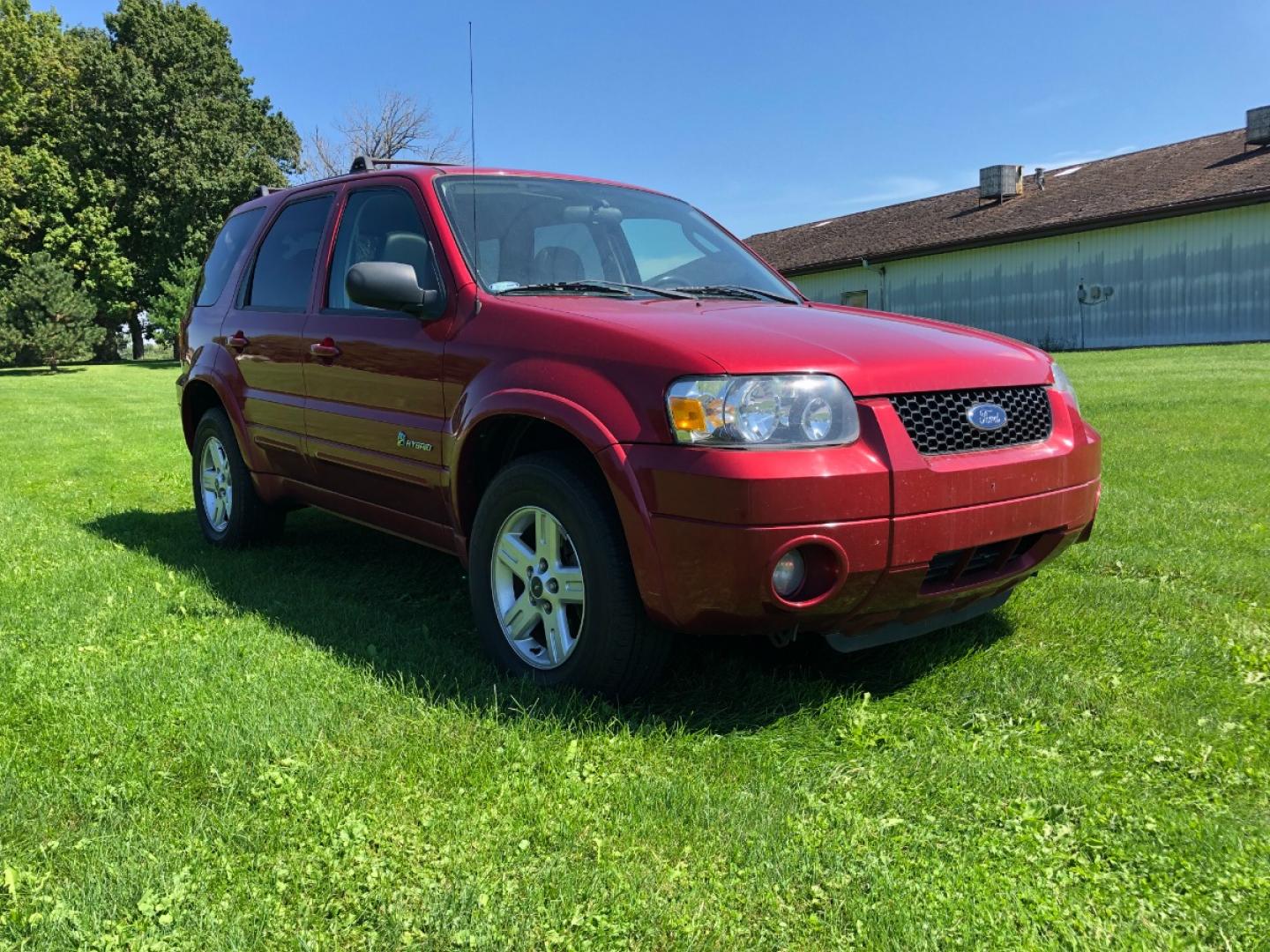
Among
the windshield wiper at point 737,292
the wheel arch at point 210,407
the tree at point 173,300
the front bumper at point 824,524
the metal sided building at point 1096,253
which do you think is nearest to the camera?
the front bumper at point 824,524

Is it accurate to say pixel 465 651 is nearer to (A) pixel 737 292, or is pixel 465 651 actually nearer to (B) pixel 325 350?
(B) pixel 325 350

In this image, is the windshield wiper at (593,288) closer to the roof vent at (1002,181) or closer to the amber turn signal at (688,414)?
the amber turn signal at (688,414)

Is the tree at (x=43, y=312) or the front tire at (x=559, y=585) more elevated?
the tree at (x=43, y=312)

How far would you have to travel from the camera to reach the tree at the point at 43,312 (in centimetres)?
3052

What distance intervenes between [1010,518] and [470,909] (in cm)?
197

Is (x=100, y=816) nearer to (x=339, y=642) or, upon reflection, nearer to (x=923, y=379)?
(x=339, y=642)

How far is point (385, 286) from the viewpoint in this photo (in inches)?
140

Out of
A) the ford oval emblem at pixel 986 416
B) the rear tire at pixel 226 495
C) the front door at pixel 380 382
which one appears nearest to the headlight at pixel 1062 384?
the ford oval emblem at pixel 986 416

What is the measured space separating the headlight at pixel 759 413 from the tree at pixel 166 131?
38.5 meters

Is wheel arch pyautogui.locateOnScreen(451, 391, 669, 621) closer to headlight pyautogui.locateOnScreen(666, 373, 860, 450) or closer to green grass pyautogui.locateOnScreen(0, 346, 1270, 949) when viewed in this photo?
headlight pyautogui.locateOnScreen(666, 373, 860, 450)

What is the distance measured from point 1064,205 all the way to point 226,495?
30002 mm

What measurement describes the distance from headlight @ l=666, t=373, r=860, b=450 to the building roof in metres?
27.2

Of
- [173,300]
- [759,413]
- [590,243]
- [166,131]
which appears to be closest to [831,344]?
[759,413]

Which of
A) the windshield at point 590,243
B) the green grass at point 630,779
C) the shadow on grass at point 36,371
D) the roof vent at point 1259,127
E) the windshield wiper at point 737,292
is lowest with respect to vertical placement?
the green grass at point 630,779
